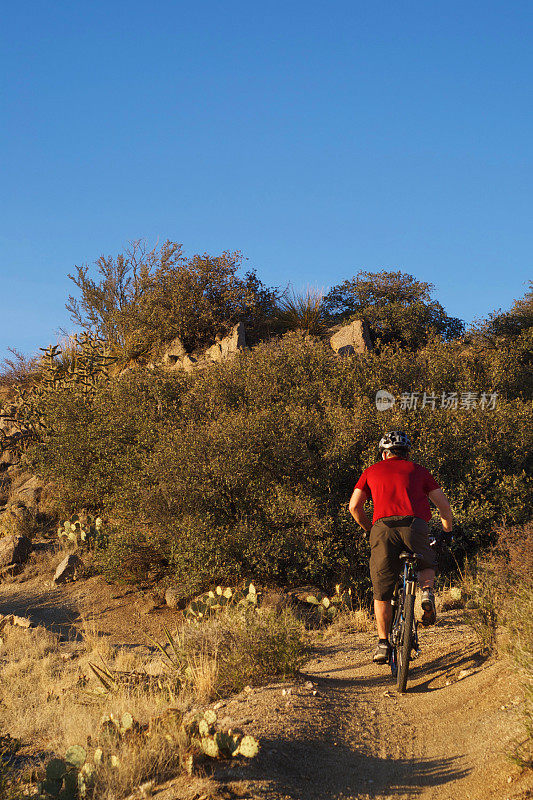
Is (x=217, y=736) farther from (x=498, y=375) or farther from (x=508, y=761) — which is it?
(x=498, y=375)

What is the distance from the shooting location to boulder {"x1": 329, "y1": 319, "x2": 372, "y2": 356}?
15830mm

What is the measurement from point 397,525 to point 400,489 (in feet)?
1.02

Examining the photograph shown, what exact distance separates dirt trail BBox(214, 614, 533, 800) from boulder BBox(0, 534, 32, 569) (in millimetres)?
9253

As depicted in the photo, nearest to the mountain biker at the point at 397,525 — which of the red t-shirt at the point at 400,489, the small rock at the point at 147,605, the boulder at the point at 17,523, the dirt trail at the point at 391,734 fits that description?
the red t-shirt at the point at 400,489

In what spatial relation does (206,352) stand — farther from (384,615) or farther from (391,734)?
(391,734)

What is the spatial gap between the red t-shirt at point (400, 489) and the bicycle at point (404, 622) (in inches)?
13.2

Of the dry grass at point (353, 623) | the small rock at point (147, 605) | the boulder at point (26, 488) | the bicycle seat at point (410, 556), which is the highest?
the boulder at point (26, 488)

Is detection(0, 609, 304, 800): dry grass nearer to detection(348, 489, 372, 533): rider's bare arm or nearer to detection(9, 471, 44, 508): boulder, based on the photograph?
detection(348, 489, 372, 533): rider's bare arm

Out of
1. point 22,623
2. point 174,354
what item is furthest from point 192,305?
point 22,623

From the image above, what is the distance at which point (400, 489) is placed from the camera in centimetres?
555

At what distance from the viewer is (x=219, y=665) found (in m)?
5.92

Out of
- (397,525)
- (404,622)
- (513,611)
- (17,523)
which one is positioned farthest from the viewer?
(17,523)

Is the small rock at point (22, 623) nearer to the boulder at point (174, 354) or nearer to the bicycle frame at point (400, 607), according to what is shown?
the bicycle frame at point (400, 607)

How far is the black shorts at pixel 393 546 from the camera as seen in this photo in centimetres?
544
